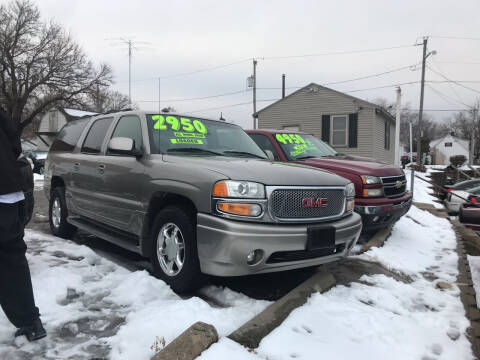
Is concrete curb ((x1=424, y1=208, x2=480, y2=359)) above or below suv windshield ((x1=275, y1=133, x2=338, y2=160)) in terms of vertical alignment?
below

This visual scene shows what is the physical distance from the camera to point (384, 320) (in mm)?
3162

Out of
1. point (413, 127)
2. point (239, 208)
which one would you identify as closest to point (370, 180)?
point (239, 208)

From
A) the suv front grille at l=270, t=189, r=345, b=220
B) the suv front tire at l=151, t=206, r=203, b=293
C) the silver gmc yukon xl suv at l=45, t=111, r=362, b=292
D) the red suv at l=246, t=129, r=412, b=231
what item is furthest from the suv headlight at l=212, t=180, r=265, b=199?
the red suv at l=246, t=129, r=412, b=231

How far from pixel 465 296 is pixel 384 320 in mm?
1283

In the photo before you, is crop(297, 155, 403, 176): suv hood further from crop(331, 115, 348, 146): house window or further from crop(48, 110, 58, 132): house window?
crop(48, 110, 58, 132): house window

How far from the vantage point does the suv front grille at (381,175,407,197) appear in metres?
5.77

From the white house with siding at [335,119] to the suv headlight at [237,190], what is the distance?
51.7ft

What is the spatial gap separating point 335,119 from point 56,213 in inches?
607

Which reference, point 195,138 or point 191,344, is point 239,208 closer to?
point 191,344

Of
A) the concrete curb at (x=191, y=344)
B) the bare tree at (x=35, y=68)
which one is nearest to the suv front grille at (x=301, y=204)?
the concrete curb at (x=191, y=344)

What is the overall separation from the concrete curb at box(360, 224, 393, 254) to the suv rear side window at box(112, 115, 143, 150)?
10.0 feet

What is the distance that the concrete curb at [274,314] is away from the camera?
2629 millimetres

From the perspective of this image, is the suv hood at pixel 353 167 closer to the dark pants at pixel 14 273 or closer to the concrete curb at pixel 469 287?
the concrete curb at pixel 469 287

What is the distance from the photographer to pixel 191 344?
2379 mm
